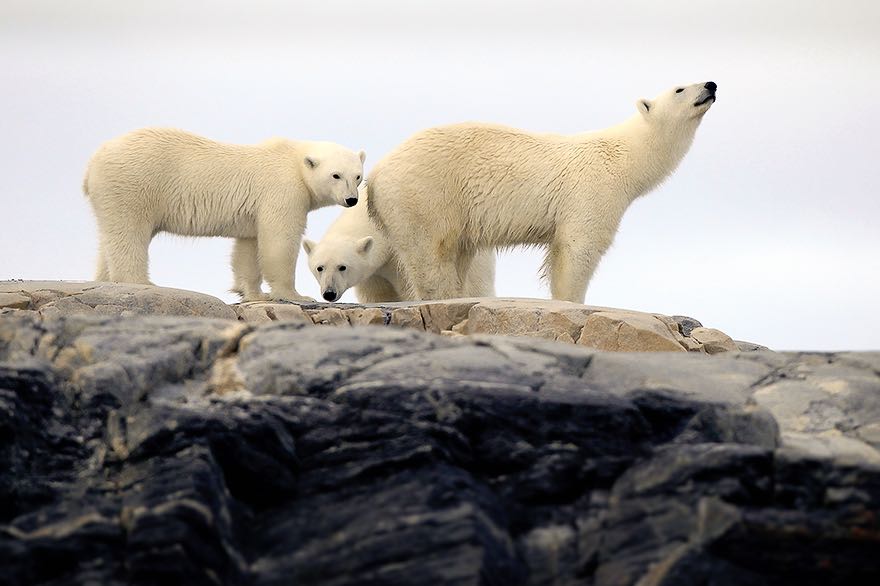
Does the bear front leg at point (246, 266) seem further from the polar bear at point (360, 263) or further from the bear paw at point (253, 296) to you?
the polar bear at point (360, 263)

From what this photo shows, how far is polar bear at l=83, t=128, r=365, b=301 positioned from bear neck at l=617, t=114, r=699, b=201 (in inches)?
115

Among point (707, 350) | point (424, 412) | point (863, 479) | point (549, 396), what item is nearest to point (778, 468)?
point (863, 479)

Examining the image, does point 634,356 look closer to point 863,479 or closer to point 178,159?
point 863,479

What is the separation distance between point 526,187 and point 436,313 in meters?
2.07

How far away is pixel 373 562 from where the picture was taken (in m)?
4.76

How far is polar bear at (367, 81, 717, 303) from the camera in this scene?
40.2 ft

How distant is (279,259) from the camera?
1301 cm

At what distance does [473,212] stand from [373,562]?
7.97 metres

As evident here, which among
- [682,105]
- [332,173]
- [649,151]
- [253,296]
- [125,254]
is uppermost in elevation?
[682,105]

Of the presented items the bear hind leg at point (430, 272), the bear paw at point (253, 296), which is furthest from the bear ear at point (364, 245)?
the bear paw at point (253, 296)

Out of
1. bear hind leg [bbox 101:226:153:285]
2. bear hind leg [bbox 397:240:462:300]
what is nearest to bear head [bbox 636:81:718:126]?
bear hind leg [bbox 397:240:462:300]

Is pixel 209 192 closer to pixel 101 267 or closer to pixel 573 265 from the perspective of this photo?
pixel 101 267

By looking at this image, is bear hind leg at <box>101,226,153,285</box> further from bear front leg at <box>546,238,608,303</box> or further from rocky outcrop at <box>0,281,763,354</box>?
bear front leg at <box>546,238,608,303</box>

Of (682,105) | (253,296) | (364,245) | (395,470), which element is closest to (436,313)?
(364,245)
